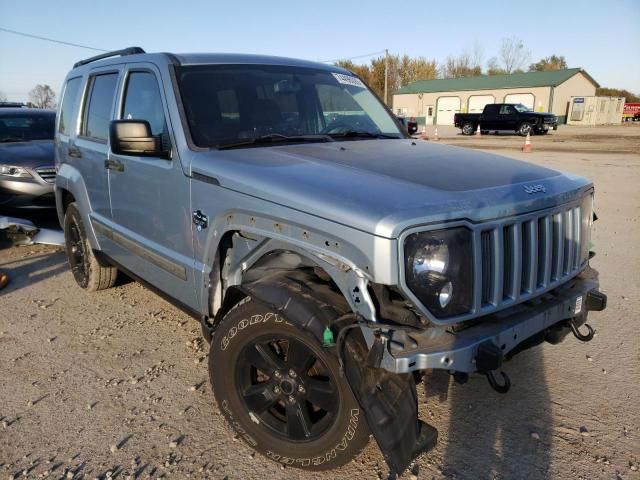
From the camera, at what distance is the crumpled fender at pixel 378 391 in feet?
6.72

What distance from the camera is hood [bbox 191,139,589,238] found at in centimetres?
209

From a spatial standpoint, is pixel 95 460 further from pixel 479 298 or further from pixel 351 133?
pixel 351 133

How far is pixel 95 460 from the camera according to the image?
2621 mm

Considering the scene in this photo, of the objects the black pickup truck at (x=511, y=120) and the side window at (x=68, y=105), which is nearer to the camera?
the side window at (x=68, y=105)

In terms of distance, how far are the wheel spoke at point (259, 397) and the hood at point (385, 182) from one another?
0.99 metres

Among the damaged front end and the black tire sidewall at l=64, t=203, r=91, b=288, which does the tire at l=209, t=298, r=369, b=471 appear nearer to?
the damaged front end

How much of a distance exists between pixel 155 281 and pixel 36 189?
4.63 meters

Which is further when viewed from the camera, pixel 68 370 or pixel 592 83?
pixel 592 83

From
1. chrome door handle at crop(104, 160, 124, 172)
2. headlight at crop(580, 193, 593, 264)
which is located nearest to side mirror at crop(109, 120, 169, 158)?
chrome door handle at crop(104, 160, 124, 172)

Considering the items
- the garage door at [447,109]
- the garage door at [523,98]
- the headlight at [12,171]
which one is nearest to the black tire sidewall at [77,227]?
the headlight at [12,171]

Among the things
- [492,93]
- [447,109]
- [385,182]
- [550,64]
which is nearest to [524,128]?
[492,93]

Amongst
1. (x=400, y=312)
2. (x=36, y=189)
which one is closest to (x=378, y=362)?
(x=400, y=312)

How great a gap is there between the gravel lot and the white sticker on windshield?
2.37 metres

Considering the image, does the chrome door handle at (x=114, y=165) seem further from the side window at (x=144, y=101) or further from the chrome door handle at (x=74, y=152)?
the chrome door handle at (x=74, y=152)
